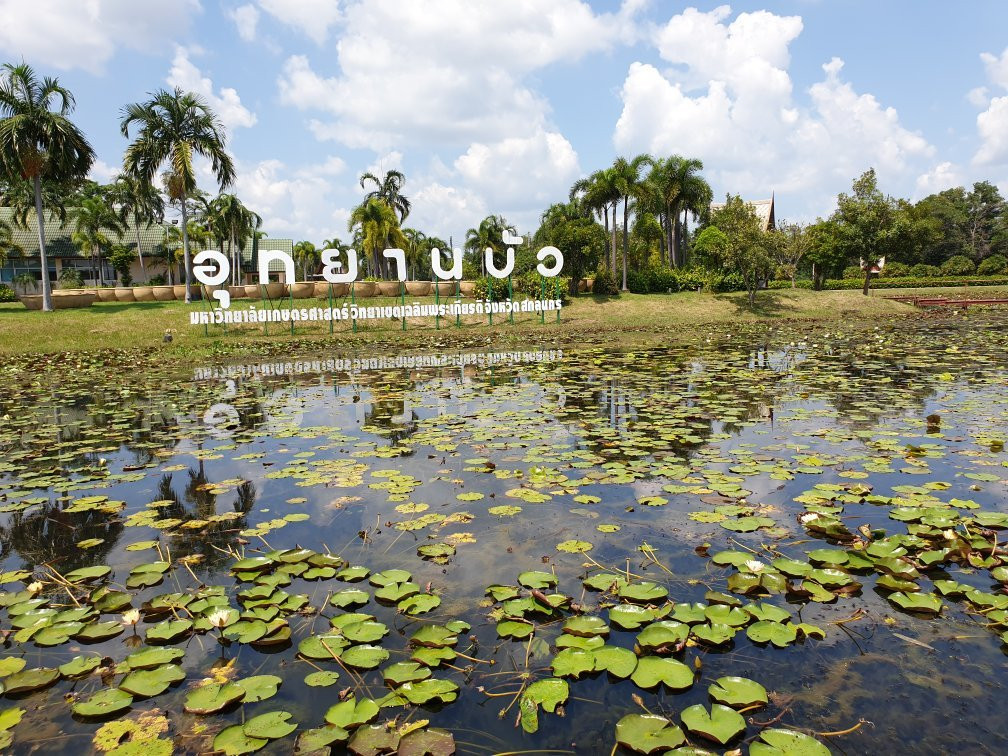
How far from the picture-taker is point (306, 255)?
220 feet

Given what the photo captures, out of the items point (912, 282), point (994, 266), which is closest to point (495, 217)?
point (912, 282)

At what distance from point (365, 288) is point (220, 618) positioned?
31.1 metres

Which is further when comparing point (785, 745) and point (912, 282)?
point (912, 282)

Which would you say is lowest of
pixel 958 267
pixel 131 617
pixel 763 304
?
pixel 131 617

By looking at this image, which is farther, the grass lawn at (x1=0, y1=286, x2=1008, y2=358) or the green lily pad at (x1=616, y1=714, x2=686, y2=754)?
the grass lawn at (x1=0, y1=286, x2=1008, y2=358)

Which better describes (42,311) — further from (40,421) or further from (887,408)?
(887,408)

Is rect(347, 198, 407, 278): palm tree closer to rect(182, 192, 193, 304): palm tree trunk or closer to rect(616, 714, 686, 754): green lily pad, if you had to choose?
rect(182, 192, 193, 304): palm tree trunk

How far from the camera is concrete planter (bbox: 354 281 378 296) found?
3284cm

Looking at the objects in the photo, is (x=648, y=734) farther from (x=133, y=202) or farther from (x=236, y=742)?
(x=133, y=202)

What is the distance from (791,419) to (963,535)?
3730mm

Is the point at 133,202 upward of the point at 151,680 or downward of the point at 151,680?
upward

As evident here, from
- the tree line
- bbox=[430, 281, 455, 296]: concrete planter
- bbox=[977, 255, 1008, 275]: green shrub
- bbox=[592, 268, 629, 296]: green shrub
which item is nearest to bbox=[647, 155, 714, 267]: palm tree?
the tree line

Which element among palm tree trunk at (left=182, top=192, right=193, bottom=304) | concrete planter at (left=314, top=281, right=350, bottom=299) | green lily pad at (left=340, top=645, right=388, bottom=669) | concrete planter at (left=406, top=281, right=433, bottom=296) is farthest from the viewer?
concrete planter at (left=406, top=281, right=433, bottom=296)

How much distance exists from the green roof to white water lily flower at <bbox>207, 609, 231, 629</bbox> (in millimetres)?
49144
